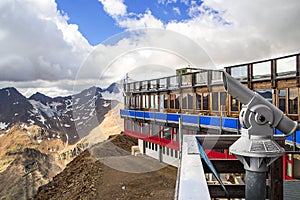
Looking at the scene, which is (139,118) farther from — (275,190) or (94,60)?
(275,190)

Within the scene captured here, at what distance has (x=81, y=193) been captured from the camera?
1750 centimetres

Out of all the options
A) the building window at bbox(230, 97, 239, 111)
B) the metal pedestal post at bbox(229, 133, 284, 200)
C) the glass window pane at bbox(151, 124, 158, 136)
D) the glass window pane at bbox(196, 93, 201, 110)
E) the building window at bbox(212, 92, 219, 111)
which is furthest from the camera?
the glass window pane at bbox(151, 124, 158, 136)

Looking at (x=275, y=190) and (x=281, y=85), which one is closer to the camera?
(x=275, y=190)

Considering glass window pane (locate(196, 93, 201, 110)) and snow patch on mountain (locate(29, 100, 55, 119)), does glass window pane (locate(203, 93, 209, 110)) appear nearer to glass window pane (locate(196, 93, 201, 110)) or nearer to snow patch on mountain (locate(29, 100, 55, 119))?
glass window pane (locate(196, 93, 201, 110))

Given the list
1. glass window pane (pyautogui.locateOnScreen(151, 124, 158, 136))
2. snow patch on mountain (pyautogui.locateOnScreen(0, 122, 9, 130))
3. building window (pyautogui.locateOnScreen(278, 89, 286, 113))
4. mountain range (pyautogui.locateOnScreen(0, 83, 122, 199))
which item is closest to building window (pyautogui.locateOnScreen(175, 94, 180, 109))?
glass window pane (pyautogui.locateOnScreen(151, 124, 158, 136))

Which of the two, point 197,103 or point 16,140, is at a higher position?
point 197,103

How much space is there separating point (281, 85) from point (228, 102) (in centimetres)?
314

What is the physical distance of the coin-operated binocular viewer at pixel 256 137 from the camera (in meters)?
1.92

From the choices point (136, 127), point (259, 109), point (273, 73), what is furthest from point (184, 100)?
point (259, 109)

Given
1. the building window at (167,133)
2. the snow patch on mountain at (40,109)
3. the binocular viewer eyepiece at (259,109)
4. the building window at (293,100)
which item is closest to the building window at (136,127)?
the building window at (167,133)

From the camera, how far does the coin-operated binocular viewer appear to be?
192cm

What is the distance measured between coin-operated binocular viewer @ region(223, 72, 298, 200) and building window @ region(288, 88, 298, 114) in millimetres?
8052

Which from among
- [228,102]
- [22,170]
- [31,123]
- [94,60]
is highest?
[94,60]

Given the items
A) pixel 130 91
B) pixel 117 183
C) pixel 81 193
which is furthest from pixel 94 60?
pixel 130 91
